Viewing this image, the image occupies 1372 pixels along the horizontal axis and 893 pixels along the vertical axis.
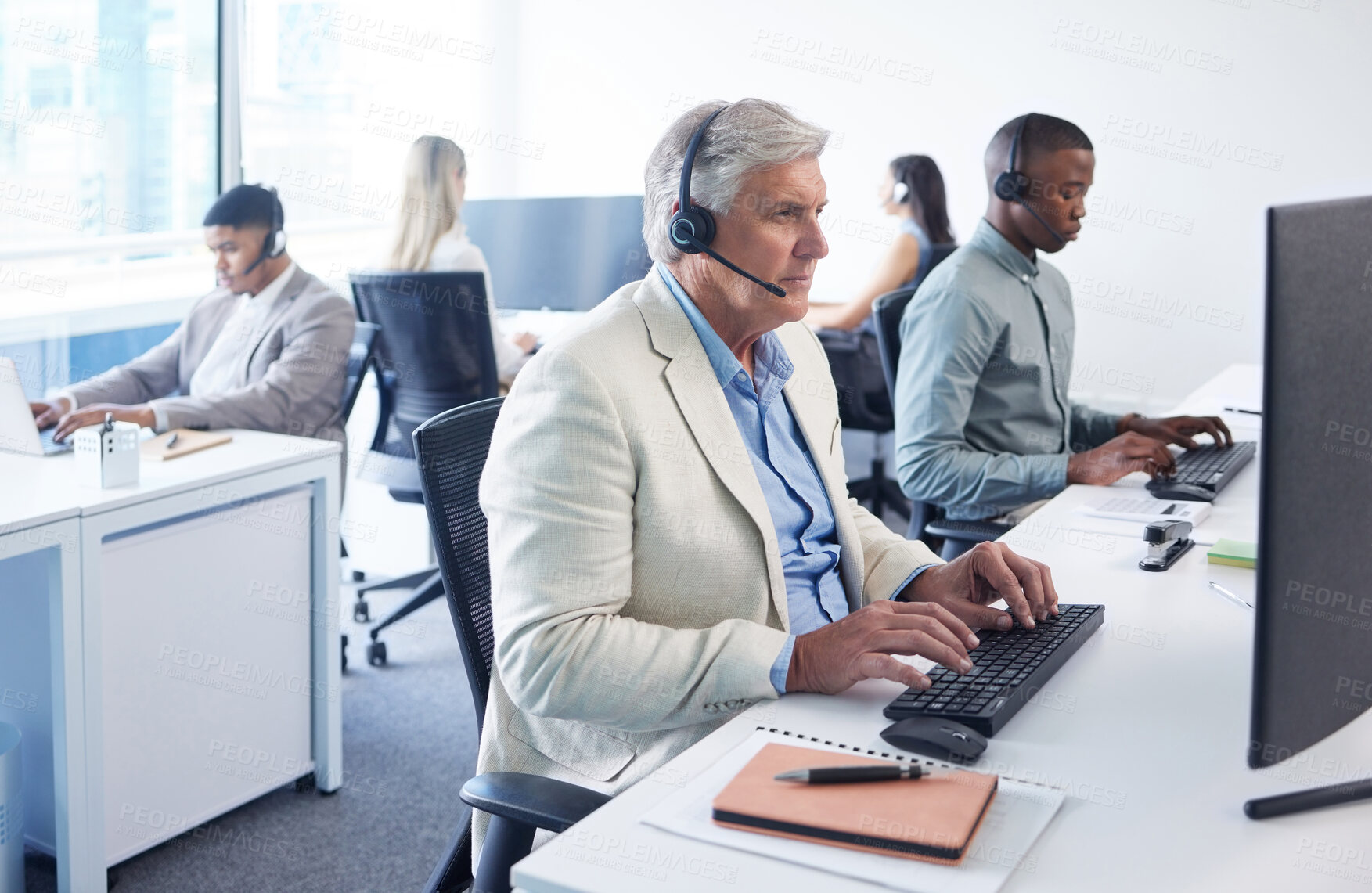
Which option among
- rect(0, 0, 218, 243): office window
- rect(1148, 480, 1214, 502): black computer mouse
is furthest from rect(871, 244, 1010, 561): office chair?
rect(0, 0, 218, 243): office window

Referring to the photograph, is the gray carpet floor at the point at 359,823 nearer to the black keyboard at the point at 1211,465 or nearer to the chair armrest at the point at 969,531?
the chair armrest at the point at 969,531

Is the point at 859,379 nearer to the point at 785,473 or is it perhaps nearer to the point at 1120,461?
the point at 1120,461

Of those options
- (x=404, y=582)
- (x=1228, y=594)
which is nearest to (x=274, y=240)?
(x=404, y=582)

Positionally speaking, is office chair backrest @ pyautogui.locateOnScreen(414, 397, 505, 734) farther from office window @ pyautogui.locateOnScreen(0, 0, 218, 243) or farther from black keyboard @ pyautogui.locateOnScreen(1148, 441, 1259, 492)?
office window @ pyautogui.locateOnScreen(0, 0, 218, 243)

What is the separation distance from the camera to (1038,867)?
0.84 meters

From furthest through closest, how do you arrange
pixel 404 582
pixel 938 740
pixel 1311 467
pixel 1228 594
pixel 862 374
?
pixel 862 374, pixel 404 582, pixel 1228 594, pixel 938 740, pixel 1311 467

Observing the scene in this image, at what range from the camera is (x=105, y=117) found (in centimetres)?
378

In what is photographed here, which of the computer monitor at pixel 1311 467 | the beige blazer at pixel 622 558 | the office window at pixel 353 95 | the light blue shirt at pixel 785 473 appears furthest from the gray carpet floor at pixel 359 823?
Answer: the office window at pixel 353 95

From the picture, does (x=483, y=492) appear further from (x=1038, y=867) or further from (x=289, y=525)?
(x=289, y=525)

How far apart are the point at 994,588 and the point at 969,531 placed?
2.38 ft

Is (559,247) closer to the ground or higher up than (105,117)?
closer to the ground

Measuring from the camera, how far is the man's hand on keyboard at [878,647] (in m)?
1.11

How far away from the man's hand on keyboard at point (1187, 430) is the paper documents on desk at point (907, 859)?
4.95 feet

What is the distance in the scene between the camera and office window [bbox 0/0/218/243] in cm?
344
